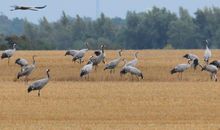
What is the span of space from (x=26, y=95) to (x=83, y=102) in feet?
11.3

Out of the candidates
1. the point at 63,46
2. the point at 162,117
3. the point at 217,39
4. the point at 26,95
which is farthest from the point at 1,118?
the point at 63,46

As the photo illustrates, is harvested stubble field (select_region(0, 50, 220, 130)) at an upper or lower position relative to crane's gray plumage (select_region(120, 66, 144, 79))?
lower

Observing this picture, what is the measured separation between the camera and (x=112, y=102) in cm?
2844

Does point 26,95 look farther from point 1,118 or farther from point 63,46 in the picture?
point 63,46

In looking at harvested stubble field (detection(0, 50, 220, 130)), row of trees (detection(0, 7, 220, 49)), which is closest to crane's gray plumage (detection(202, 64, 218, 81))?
harvested stubble field (detection(0, 50, 220, 130))

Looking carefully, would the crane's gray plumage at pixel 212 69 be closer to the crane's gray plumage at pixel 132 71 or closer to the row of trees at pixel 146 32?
the crane's gray plumage at pixel 132 71

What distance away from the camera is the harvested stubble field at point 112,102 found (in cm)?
2302

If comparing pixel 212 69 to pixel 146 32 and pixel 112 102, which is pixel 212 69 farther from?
pixel 146 32

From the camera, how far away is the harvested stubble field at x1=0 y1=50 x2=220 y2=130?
23016 mm

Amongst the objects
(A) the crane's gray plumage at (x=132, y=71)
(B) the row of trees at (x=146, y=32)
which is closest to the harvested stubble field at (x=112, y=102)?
(A) the crane's gray plumage at (x=132, y=71)

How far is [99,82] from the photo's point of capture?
127ft

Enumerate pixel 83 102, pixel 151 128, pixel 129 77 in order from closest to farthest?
1. pixel 151 128
2. pixel 83 102
3. pixel 129 77

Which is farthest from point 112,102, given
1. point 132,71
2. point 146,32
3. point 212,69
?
point 146,32

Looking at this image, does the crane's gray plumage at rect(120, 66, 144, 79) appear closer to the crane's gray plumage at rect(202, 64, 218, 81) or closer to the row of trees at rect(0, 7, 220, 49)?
the crane's gray plumage at rect(202, 64, 218, 81)
